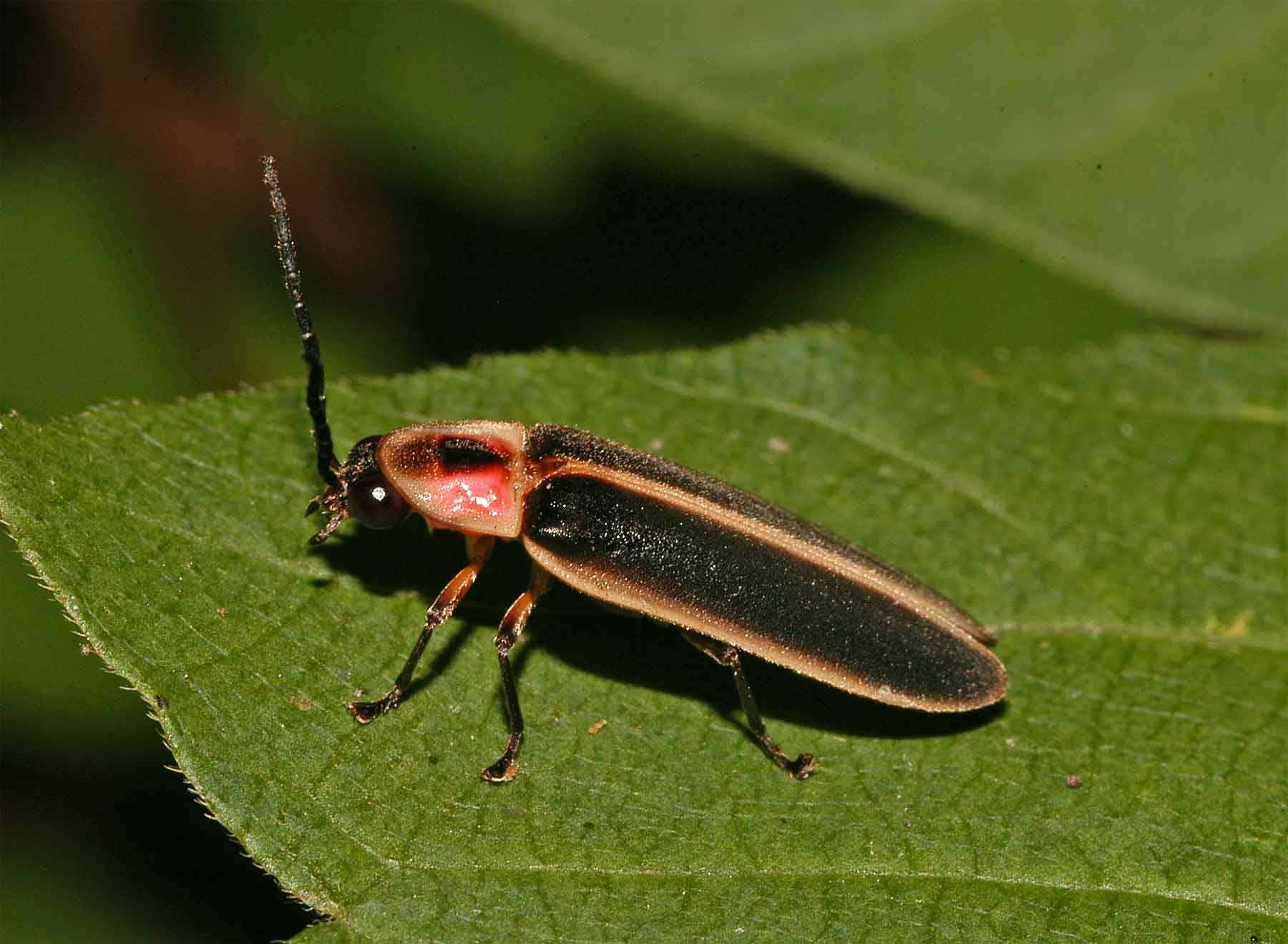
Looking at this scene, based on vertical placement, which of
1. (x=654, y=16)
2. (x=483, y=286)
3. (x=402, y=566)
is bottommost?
(x=402, y=566)

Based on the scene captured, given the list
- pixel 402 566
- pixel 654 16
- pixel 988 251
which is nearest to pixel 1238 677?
pixel 402 566

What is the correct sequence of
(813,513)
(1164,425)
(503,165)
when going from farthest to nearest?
(503,165) → (1164,425) → (813,513)

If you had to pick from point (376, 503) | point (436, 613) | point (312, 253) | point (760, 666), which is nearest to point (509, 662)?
point (436, 613)

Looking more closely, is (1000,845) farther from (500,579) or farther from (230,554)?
A: (230,554)

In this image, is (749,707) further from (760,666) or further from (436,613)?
(436,613)

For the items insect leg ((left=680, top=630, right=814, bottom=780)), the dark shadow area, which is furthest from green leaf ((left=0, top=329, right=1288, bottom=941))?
the dark shadow area

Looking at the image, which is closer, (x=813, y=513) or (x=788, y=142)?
(x=813, y=513)

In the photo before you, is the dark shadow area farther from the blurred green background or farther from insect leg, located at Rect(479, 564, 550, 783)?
insect leg, located at Rect(479, 564, 550, 783)

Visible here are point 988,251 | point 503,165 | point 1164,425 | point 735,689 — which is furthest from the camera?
point 988,251
